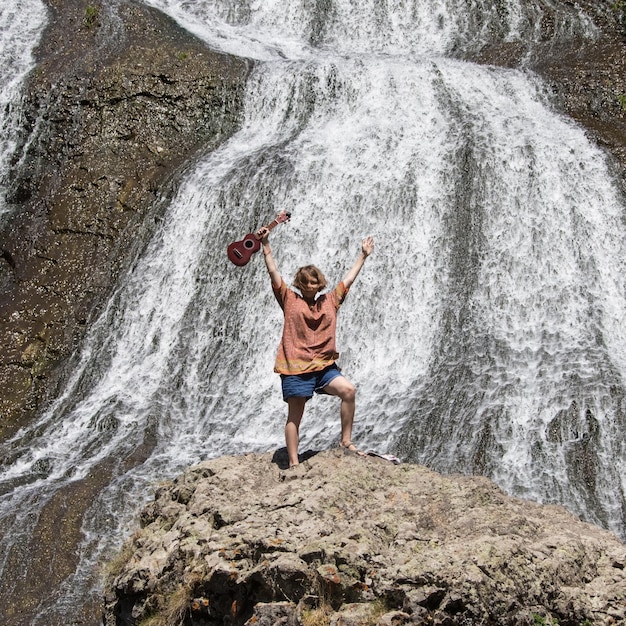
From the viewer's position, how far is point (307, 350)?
20.1ft

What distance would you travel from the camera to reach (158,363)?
501 inches

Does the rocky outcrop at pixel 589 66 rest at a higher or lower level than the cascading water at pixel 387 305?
higher

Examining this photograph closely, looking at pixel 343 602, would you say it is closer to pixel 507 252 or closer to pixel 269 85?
pixel 507 252

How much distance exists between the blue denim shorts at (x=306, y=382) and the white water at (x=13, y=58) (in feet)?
37.2

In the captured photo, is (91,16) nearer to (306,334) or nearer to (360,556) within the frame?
(306,334)

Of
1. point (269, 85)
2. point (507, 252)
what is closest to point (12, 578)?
point (507, 252)

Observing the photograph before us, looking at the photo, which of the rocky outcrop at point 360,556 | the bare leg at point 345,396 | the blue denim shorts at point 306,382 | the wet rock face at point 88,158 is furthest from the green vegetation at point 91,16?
the rocky outcrop at point 360,556

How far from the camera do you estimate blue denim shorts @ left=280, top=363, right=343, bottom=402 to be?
6070 millimetres

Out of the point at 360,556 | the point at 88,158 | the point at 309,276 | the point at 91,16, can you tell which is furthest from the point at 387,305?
the point at 91,16

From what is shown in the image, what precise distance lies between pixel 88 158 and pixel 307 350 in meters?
11.2

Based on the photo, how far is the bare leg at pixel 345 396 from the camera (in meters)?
6.09

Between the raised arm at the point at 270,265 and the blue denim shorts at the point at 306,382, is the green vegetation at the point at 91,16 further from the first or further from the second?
the blue denim shorts at the point at 306,382

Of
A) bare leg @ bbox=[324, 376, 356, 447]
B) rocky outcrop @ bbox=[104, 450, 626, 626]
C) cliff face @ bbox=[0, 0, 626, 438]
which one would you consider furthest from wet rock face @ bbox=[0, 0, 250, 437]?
rocky outcrop @ bbox=[104, 450, 626, 626]

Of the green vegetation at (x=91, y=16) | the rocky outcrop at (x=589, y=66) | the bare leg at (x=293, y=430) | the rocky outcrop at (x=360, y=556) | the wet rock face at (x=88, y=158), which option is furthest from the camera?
the green vegetation at (x=91, y=16)
